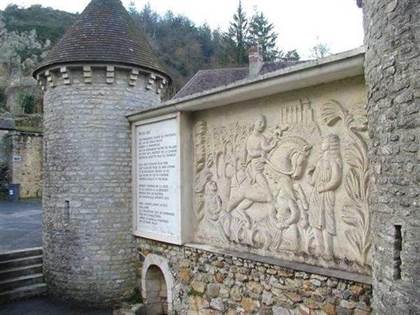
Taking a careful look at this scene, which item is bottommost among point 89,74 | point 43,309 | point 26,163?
point 43,309

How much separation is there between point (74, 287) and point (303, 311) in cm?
516

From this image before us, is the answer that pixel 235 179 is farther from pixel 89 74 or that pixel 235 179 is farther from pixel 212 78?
pixel 212 78

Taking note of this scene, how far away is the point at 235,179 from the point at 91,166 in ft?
11.4

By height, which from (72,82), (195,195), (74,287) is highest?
(72,82)

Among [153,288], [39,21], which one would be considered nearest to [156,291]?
[153,288]

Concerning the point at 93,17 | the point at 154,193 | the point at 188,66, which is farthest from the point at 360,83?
the point at 188,66

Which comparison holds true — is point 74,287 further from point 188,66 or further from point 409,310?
point 188,66

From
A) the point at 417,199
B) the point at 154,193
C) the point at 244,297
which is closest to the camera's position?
the point at 417,199

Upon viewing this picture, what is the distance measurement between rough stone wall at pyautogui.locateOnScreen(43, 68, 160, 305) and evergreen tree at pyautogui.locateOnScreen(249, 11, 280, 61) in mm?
27768

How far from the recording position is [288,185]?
514 centimetres

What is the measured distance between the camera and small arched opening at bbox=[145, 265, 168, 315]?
777 cm

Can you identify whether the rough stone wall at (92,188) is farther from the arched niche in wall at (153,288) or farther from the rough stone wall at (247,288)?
the rough stone wall at (247,288)

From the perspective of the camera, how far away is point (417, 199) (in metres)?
2.91

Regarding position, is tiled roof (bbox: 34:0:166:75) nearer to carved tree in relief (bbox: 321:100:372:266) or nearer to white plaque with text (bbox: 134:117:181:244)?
white plaque with text (bbox: 134:117:181:244)
